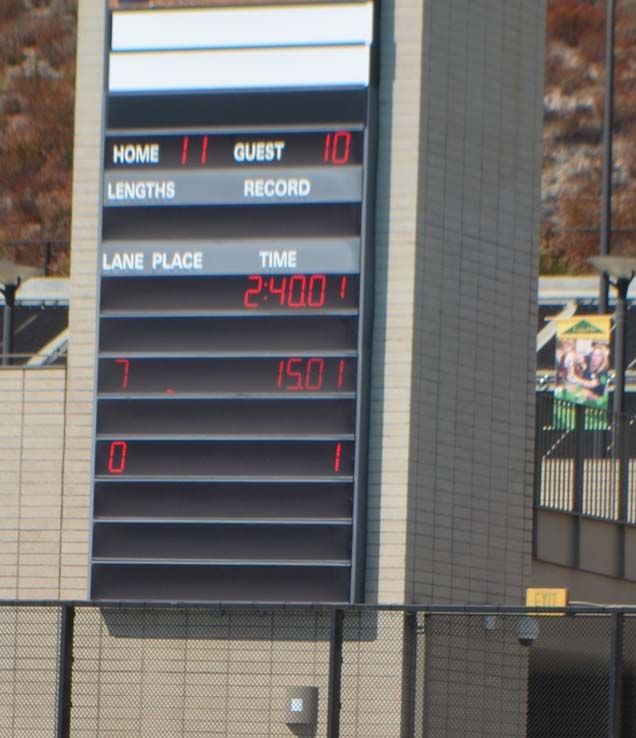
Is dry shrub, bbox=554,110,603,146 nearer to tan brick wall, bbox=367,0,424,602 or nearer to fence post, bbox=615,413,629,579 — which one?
fence post, bbox=615,413,629,579

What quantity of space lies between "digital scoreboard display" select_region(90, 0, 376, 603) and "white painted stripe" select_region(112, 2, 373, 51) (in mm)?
19

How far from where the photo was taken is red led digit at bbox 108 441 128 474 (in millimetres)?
17094

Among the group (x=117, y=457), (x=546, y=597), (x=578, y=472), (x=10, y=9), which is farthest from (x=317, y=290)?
(x=10, y=9)

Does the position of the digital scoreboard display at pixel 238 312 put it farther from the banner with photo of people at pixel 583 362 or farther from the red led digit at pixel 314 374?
the banner with photo of people at pixel 583 362

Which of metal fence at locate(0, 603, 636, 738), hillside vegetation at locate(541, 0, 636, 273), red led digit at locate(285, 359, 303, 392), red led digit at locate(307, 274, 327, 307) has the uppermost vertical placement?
hillside vegetation at locate(541, 0, 636, 273)

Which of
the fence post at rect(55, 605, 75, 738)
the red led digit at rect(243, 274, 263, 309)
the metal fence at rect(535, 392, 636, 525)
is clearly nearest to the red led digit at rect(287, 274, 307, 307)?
the red led digit at rect(243, 274, 263, 309)

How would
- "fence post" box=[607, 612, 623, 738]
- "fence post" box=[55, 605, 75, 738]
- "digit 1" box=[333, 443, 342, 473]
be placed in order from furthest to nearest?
"digit 1" box=[333, 443, 342, 473], "fence post" box=[55, 605, 75, 738], "fence post" box=[607, 612, 623, 738]

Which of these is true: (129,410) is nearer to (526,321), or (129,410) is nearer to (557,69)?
(526,321)

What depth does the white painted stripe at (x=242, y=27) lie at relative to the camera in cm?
1719

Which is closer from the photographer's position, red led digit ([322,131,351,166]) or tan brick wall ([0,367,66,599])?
red led digit ([322,131,351,166])

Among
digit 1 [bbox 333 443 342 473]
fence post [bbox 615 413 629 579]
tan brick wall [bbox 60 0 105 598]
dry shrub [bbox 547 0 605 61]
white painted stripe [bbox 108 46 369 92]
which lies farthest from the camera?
dry shrub [bbox 547 0 605 61]

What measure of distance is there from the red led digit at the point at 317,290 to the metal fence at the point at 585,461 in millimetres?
5758

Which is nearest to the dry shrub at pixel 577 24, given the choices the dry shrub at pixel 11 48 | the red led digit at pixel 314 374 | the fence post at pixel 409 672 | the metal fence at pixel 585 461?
the dry shrub at pixel 11 48

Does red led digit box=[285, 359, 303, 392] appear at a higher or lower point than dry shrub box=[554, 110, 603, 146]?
lower
